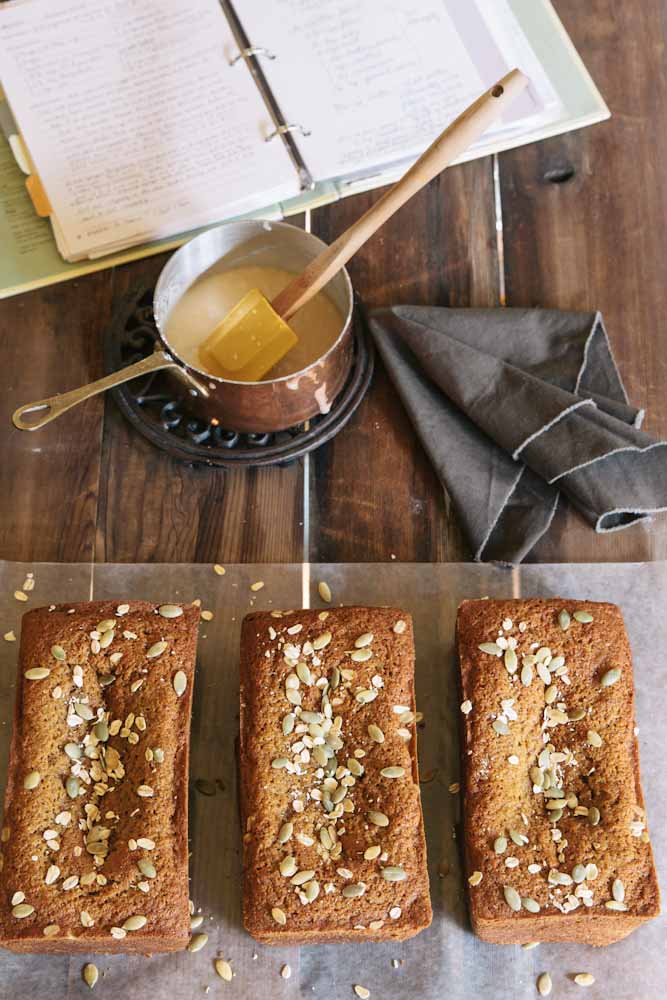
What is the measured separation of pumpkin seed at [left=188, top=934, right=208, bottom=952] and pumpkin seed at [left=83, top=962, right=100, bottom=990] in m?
0.17

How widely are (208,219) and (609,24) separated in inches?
44.8

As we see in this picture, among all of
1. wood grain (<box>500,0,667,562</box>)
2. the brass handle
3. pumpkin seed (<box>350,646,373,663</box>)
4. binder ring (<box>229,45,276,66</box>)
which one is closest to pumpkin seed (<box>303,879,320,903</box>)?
pumpkin seed (<box>350,646,373,663</box>)

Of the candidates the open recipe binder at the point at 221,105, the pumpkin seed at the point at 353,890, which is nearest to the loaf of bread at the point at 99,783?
the pumpkin seed at the point at 353,890

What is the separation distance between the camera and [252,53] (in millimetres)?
2277

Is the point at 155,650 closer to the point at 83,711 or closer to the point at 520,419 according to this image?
the point at 83,711

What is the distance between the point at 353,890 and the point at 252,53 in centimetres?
181

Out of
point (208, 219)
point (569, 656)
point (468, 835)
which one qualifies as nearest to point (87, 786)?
point (468, 835)

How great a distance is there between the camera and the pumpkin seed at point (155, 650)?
1775 millimetres

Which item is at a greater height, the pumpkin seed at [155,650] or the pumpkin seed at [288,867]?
the pumpkin seed at [155,650]

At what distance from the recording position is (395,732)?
1.73m

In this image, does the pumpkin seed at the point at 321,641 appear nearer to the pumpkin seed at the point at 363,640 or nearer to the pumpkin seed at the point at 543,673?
the pumpkin seed at the point at 363,640

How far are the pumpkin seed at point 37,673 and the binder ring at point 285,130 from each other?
1.28 m

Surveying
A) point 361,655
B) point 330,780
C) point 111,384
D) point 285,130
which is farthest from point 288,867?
point 285,130

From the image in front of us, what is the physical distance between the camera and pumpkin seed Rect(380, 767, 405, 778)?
1692mm
